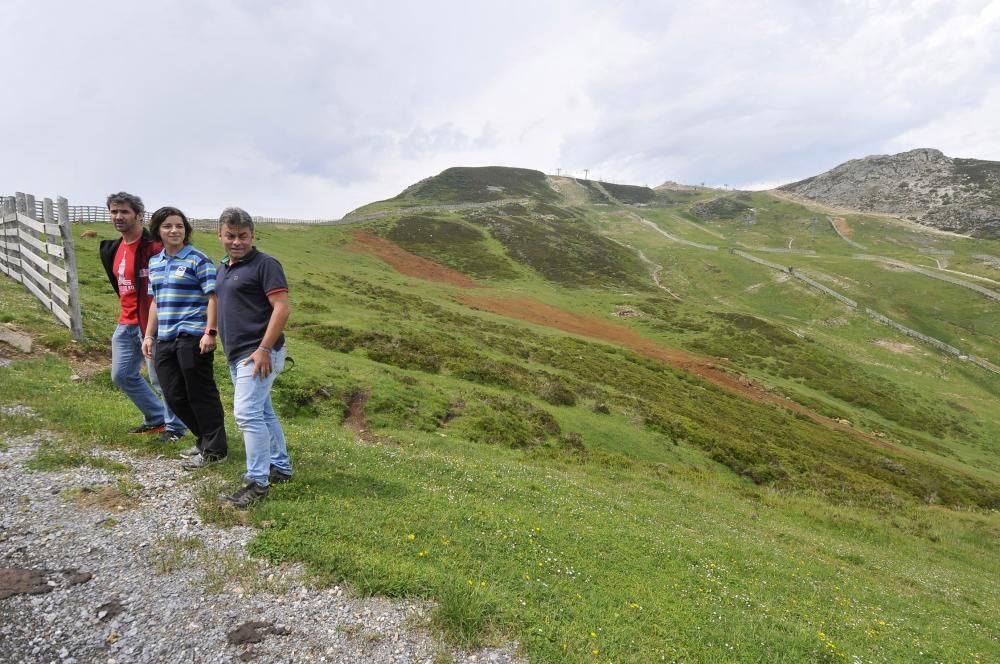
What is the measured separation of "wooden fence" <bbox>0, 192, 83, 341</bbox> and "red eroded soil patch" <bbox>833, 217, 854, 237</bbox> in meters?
192

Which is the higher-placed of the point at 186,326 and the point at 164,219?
the point at 164,219

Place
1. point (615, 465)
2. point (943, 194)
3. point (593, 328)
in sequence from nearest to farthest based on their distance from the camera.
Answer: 1. point (615, 465)
2. point (593, 328)
3. point (943, 194)

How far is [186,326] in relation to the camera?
7738mm

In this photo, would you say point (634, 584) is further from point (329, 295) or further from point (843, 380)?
point (843, 380)

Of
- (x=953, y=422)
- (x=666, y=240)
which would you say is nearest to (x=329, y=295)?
(x=953, y=422)

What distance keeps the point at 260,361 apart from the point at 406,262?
7167cm

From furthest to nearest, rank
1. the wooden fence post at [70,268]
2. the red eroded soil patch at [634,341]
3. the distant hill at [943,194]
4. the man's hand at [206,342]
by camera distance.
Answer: the distant hill at [943,194] → the red eroded soil patch at [634,341] → the wooden fence post at [70,268] → the man's hand at [206,342]

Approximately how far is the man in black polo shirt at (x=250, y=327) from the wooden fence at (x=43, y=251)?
956 centimetres

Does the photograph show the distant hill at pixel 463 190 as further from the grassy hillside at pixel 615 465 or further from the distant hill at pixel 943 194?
the distant hill at pixel 943 194

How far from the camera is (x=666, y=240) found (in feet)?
468

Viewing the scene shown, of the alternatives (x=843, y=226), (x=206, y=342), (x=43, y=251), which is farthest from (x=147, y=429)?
(x=843, y=226)

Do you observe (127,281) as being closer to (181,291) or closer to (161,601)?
(181,291)

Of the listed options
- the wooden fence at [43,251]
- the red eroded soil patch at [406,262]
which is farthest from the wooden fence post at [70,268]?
the red eroded soil patch at [406,262]

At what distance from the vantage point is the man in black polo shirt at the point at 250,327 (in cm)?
686
